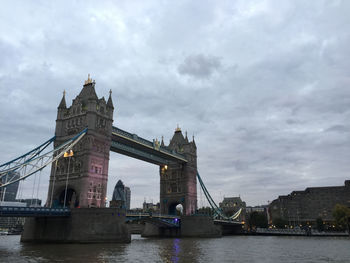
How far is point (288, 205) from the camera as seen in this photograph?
171 m

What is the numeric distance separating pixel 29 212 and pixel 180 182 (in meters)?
56.7

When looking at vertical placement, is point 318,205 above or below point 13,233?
above

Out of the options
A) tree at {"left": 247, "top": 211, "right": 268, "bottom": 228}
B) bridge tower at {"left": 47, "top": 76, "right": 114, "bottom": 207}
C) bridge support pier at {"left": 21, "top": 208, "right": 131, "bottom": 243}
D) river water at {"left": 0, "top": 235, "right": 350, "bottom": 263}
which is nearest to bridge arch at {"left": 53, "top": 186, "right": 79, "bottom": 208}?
bridge tower at {"left": 47, "top": 76, "right": 114, "bottom": 207}

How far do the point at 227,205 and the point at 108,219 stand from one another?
471 feet

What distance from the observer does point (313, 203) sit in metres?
164

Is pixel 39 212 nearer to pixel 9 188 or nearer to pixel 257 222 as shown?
pixel 257 222

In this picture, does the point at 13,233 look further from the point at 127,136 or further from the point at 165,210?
the point at 127,136

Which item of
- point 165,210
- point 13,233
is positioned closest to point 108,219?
point 165,210

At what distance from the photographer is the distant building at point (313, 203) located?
160 meters

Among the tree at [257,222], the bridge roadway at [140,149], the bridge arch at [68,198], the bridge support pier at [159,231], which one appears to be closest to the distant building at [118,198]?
the bridge arch at [68,198]

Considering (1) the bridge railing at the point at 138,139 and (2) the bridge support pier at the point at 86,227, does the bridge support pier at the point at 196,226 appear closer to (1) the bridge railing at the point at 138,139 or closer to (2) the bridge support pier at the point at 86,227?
(1) the bridge railing at the point at 138,139

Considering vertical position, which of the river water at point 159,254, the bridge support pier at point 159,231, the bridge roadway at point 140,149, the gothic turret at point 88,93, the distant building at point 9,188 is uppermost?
the gothic turret at point 88,93

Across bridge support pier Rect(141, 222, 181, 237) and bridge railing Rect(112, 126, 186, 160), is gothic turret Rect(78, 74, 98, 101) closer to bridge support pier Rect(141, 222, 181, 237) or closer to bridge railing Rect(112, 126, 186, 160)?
bridge railing Rect(112, 126, 186, 160)

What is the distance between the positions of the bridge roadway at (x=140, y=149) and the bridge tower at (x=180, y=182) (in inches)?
138
